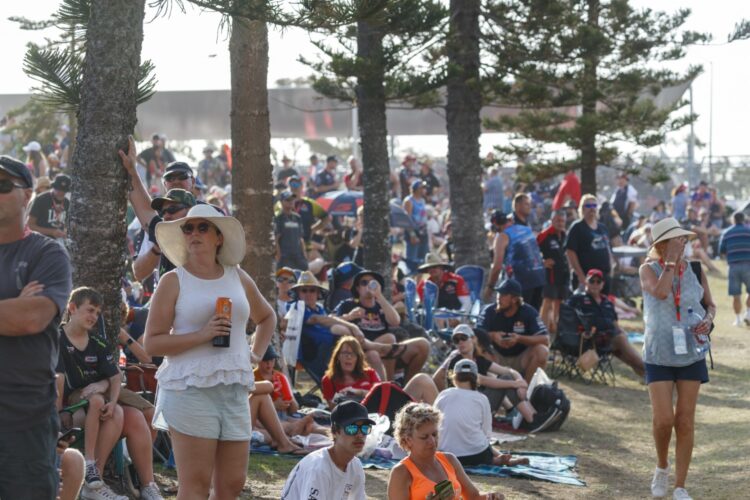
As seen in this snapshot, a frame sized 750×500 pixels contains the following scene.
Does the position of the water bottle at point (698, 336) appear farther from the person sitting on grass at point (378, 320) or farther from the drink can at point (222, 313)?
the person sitting on grass at point (378, 320)

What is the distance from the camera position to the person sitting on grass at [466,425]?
951cm

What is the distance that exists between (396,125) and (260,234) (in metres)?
20.7

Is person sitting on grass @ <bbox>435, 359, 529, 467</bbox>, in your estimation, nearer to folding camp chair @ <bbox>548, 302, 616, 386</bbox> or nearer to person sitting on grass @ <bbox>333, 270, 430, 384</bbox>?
person sitting on grass @ <bbox>333, 270, 430, 384</bbox>

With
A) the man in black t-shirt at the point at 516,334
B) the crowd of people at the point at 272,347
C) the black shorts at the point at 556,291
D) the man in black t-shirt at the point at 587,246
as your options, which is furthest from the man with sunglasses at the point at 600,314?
the black shorts at the point at 556,291

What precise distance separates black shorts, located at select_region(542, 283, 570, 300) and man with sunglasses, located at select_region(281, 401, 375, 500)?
9.74 metres

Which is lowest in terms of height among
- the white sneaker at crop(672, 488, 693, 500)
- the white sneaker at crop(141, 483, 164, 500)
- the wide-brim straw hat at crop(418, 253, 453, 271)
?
the white sneaker at crop(672, 488, 693, 500)

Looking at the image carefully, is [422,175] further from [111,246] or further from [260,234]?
[111,246]

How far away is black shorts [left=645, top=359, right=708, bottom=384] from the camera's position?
810 cm

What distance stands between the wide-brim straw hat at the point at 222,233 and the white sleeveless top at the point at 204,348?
0.14 m

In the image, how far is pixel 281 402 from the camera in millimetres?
10328

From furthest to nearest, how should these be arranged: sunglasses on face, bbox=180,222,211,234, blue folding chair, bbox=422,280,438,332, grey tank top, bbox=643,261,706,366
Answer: blue folding chair, bbox=422,280,438,332 → grey tank top, bbox=643,261,706,366 → sunglasses on face, bbox=180,222,211,234

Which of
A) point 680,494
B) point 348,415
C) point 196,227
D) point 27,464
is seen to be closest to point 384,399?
point 680,494

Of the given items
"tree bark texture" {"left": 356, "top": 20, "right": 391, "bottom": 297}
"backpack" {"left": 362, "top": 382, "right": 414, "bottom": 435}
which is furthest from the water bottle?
"tree bark texture" {"left": 356, "top": 20, "right": 391, "bottom": 297}

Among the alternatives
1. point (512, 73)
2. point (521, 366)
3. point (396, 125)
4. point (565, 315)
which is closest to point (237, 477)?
point (521, 366)
